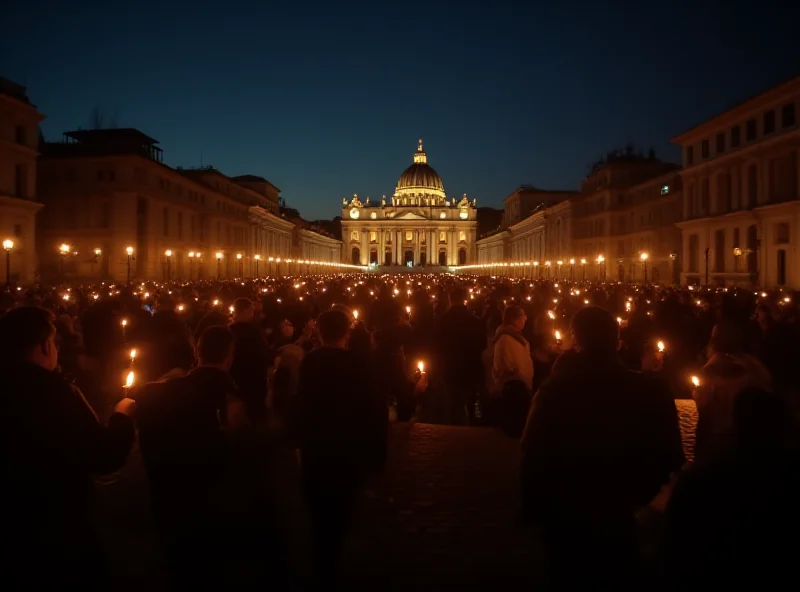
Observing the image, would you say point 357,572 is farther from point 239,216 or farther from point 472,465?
point 239,216

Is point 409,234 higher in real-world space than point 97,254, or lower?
higher

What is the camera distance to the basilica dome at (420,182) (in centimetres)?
16650

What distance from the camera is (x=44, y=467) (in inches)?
119

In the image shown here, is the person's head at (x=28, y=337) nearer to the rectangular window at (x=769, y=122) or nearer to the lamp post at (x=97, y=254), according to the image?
the rectangular window at (x=769, y=122)

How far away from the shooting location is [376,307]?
11703 mm

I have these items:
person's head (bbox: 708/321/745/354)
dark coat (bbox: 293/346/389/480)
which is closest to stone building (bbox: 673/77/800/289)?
person's head (bbox: 708/321/745/354)

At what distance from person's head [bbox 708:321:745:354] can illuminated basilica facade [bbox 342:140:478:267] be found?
148 meters

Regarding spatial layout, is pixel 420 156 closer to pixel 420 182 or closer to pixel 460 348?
pixel 420 182

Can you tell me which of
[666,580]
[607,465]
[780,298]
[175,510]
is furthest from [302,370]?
[780,298]

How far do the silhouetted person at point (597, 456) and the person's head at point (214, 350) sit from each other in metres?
1.85

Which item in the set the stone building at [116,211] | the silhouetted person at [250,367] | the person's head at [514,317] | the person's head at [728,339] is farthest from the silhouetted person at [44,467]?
the stone building at [116,211]

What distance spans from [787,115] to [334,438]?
38394 millimetres

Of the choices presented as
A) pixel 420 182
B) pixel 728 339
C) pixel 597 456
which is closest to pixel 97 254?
pixel 728 339

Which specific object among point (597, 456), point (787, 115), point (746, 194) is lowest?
point (597, 456)
